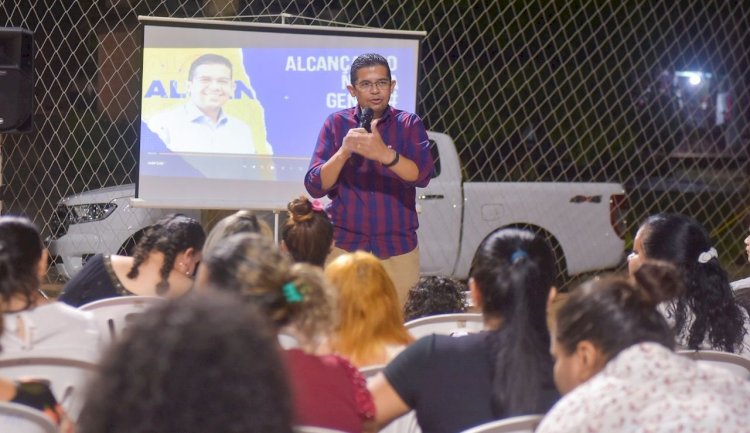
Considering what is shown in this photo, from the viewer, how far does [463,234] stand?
8117 millimetres

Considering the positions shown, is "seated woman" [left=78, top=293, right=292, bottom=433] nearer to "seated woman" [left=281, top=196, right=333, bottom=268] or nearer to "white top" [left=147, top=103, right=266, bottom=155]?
"seated woman" [left=281, top=196, right=333, bottom=268]

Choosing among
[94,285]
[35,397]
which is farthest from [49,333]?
[94,285]

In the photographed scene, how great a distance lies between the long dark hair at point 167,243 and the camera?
11.8 ft

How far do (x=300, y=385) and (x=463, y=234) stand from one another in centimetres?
590

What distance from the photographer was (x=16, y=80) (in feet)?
18.7

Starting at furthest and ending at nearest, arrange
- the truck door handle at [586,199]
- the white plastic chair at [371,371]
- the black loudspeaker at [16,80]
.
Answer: the truck door handle at [586,199] < the black loudspeaker at [16,80] < the white plastic chair at [371,371]

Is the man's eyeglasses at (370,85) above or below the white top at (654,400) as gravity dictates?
above

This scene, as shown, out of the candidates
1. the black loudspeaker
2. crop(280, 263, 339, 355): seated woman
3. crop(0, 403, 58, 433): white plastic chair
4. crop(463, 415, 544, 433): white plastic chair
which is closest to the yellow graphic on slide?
the black loudspeaker

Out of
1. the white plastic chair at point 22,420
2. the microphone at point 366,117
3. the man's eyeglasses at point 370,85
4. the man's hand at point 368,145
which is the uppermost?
the man's eyeglasses at point 370,85

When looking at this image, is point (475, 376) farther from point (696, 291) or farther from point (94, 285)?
point (94, 285)

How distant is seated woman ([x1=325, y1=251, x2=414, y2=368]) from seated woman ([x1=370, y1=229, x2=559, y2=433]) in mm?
376

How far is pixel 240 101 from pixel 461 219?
258cm

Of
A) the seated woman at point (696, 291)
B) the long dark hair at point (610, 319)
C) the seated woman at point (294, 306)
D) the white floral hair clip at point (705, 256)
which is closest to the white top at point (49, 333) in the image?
the seated woman at point (294, 306)

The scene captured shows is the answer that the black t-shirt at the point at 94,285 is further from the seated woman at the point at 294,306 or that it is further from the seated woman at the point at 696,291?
the seated woman at the point at 696,291
